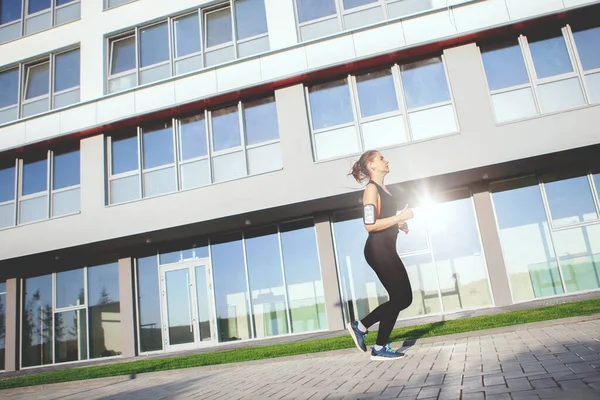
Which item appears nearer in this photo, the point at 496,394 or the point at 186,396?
the point at 496,394

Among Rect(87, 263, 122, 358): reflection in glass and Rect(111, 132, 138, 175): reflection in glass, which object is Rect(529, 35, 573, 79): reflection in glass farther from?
Rect(87, 263, 122, 358): reflection in glass

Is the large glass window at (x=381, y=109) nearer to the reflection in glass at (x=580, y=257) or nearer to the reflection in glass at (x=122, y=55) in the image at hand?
the reflection in glass at (x=580, y=257)

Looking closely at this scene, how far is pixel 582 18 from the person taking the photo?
10.6 m

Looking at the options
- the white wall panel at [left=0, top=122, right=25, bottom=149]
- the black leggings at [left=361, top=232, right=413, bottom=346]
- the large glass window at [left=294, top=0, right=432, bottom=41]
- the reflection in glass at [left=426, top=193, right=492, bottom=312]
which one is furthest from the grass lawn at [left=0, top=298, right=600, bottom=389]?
the large glass window at [left=294, top=0, right=432, bottom=41]

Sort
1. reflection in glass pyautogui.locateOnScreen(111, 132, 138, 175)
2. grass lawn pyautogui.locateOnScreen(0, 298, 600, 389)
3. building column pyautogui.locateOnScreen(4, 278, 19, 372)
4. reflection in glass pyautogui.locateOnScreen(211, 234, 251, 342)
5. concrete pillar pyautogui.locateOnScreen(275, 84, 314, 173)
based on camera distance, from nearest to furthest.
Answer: grass lawn pyautogui.locateOnScreen(0, 298, 600, 389), concrete pillar pyautogui.locateOnScreen(275, 84, 314, 173), reflection in glass pyautogui.locateOnScreen(211, 234, 251, 342), reflection in glass pyautogui.locateOnScreen(111, 132, 138, 175), building column pyautogui.locateOnScreen(4, 278, 19, 372)

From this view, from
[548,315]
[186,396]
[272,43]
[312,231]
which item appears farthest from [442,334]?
[272,43]

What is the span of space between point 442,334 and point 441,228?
209 inches

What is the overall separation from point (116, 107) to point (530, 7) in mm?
10626

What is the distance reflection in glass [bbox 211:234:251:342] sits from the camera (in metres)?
12.3

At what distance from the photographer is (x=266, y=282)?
1230cm

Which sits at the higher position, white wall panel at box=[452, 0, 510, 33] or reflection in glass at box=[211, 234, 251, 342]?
white wall panel at box=[452, 0, 510, 33]

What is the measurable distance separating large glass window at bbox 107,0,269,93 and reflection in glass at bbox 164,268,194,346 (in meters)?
5.62

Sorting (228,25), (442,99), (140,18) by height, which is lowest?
(442,99)

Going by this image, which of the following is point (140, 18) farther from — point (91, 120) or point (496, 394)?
point (496, 394)
